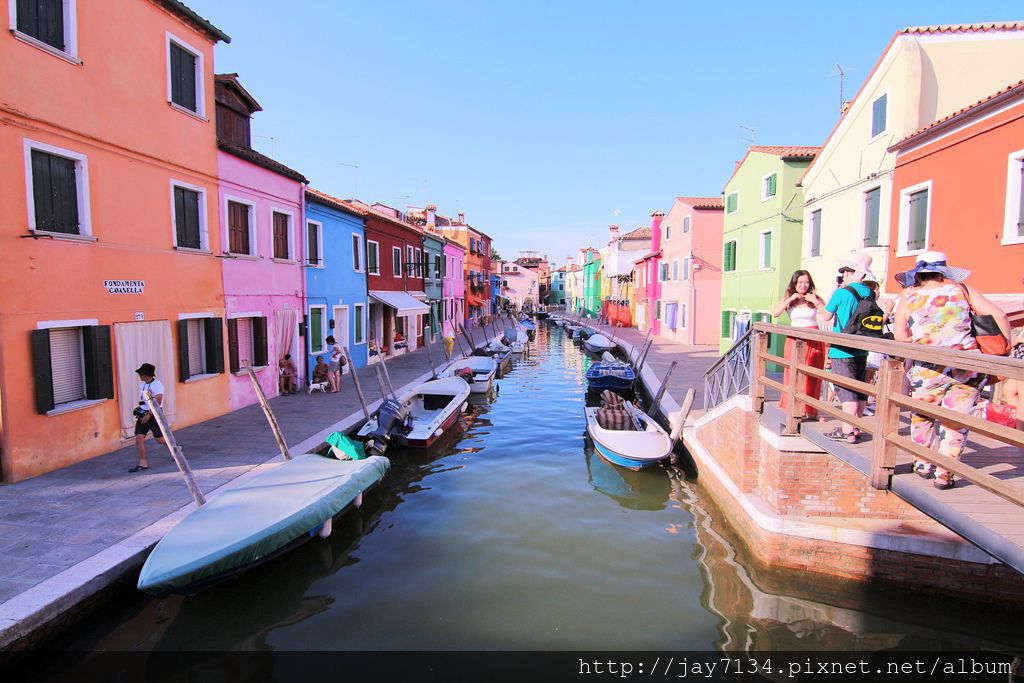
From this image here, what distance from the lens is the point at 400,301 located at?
76.9 ft

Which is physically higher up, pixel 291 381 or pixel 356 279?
pixel 356 279

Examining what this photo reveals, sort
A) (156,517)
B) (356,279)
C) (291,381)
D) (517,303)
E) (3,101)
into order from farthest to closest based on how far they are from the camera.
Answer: (517,303), (356,279), (291,381), (3,101), (156,517)

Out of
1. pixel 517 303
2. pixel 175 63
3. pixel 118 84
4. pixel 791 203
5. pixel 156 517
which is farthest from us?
pixel 517 303

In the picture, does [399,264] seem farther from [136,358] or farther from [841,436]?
[841,436]

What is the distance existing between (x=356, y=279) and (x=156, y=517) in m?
14.2

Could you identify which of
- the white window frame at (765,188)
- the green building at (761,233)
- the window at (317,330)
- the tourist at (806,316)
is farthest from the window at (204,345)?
the white window frame at (765,188)

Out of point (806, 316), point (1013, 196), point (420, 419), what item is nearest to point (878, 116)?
point (1013, 196)

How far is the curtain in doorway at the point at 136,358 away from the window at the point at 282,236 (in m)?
5.05

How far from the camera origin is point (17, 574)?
17.3ft

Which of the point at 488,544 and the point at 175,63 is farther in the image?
the point at 175,63

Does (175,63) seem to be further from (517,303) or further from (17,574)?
(517,303)

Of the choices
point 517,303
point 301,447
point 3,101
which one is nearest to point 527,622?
point 301,447

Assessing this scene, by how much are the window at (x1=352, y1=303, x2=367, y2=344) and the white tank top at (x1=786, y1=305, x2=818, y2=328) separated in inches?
628

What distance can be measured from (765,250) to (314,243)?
49.9 feet
